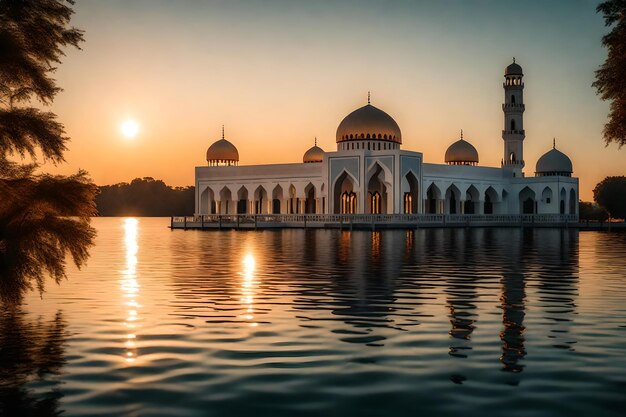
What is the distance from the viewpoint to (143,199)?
160125mm

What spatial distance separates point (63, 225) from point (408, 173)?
1998 inches

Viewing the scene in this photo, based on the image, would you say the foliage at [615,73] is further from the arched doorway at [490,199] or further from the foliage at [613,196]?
the foliage at [613,196]

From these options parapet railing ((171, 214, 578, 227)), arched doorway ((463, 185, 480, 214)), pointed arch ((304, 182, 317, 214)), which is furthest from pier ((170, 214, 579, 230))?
pointed arch ((304, 182, 317, 214))

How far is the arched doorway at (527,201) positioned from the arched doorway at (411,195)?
15197mm

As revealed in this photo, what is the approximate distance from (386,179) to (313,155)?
2065 centimetres

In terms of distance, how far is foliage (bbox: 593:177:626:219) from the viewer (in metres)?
86.4

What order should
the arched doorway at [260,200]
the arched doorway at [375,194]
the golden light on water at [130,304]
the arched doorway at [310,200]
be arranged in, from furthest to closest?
the arched doorway at [260,200] → the arched doorway at [310,200] → the arched doorway at [375,194] → the golden light on water at [130,304]

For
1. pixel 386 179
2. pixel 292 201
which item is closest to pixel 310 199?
pixel 292 201

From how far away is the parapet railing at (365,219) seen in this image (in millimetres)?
56094

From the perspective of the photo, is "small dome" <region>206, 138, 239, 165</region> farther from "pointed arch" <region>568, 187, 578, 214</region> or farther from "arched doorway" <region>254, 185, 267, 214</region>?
"pointed arch" <region>568, 187, 578, 214</region>

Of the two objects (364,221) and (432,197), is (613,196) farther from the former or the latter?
(364,221)

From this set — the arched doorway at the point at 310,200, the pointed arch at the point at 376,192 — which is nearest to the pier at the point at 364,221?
the pointed arch at the point at 376,192

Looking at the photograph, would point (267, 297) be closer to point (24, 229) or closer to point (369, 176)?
point (24, 229)

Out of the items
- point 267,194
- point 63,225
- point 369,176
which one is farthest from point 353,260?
point 267,194
